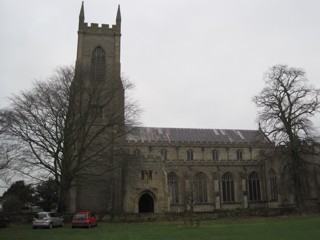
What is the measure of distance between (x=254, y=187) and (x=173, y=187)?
12034 millimetres

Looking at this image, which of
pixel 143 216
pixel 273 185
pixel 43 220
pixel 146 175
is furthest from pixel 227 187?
pixel 43 220

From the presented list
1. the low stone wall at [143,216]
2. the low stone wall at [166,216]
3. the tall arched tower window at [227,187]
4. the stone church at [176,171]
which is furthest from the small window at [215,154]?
the low stone wall at [143,216]

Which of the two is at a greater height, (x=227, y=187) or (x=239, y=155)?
(x=239, y=155)

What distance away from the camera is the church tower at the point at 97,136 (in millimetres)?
33625

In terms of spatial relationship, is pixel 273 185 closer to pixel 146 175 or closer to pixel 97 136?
pixel 146 175

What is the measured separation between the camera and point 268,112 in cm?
3778

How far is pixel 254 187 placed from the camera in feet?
169

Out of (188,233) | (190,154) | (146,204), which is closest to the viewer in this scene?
(188,233)

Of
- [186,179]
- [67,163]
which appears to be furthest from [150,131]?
[67,163]

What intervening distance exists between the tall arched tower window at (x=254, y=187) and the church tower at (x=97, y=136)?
2047 cm

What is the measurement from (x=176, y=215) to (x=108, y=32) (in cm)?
2832

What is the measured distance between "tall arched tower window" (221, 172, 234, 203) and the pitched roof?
255 inches

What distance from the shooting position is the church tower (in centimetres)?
3362

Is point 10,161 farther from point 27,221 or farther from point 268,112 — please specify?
point 268,112
